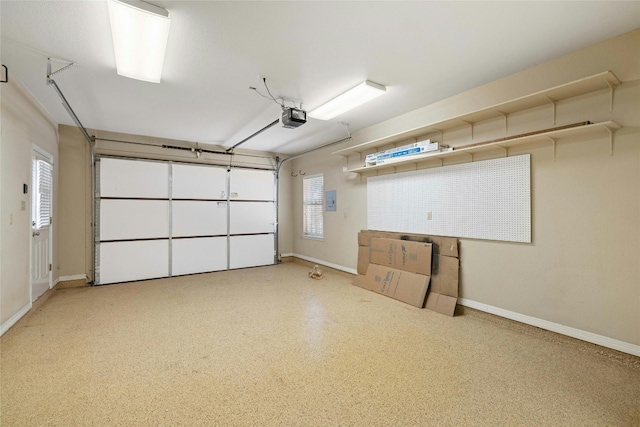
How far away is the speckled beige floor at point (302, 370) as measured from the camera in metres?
1.72

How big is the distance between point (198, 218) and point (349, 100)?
3951 mm

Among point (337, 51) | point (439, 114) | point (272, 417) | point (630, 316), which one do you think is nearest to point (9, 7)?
point (337, 51)

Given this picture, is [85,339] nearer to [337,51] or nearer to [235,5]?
[235,5]

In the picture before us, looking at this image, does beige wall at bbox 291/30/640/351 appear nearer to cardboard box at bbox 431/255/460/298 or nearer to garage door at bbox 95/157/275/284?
cardboard box at bbox 431/255/460/298

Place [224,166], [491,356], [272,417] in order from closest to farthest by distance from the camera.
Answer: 1. [272,417]
2. [491,356]
3. [224,166]

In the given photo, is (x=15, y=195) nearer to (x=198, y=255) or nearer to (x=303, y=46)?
(x=198, y=255)

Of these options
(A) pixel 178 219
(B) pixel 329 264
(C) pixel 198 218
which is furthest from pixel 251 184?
(B) pixel 329 264

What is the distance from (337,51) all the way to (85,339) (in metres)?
3.57

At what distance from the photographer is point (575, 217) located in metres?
2.57

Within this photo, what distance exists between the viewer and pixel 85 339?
2.75 meters

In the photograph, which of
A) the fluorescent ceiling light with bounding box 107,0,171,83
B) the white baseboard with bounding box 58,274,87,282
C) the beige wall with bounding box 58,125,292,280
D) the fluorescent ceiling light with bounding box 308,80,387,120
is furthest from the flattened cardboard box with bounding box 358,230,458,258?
the white baseboard with bounding box 58,274,87,282

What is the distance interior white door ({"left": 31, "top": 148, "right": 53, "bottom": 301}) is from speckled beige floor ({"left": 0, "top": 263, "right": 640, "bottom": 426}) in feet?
1.70

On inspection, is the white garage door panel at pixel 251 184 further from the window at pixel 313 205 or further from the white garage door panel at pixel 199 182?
the window at pixel 313 205

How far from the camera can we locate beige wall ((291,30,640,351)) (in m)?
2.29
